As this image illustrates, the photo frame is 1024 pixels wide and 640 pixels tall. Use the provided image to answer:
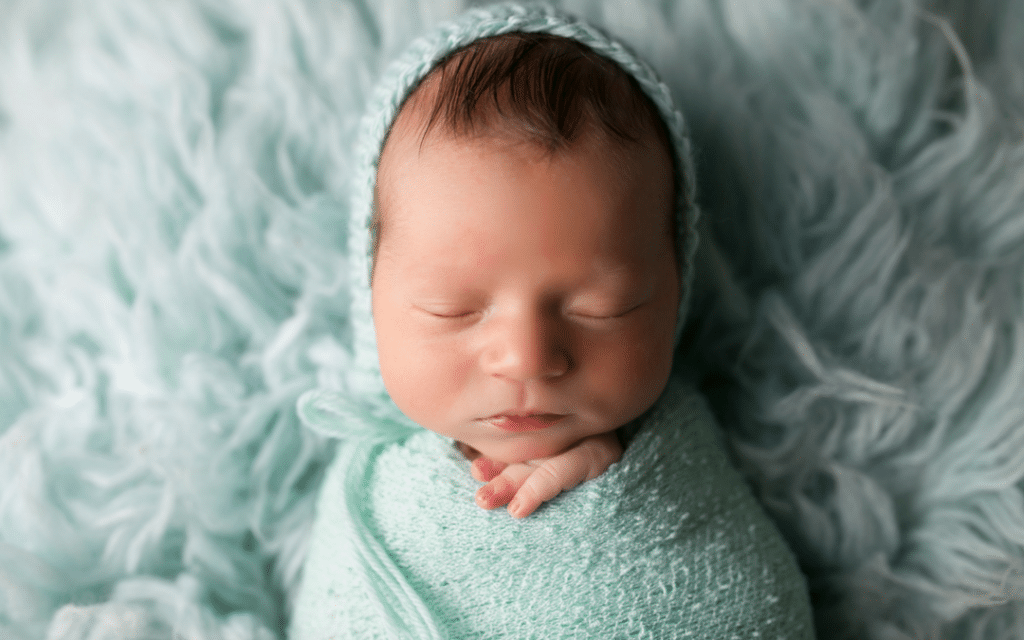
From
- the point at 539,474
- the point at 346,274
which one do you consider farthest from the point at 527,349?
the point at 346,274

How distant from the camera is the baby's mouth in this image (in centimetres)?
87

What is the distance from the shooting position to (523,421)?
2.85 ft

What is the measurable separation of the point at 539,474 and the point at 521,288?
219 mm

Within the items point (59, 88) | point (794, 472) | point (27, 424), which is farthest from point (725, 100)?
point (27, 424)

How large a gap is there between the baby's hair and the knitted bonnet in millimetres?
12

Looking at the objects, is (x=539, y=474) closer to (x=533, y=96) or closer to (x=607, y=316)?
(x=607, y=316)

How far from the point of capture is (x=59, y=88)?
1125 millimetres

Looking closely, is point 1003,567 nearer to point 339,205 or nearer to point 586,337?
point 586,337

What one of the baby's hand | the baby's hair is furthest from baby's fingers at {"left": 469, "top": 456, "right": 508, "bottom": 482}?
the baby's hair

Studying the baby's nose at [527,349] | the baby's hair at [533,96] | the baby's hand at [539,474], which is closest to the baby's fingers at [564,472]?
the baby's hand at [539,474]

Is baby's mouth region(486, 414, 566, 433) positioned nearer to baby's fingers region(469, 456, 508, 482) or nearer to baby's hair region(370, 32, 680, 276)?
baby's fingers region(469, 456, 508, 482)

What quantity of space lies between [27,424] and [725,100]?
1.05 m

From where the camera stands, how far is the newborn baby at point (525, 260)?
81 cm

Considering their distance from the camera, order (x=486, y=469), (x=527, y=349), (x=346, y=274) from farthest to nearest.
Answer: (x=346, y=274)
(x=486, y=469)
(x=527, y=349)
